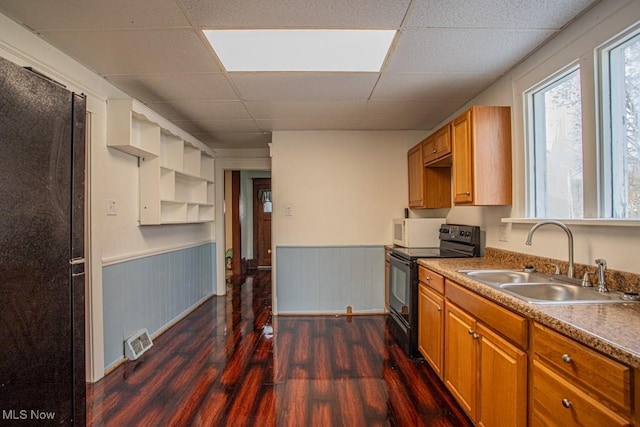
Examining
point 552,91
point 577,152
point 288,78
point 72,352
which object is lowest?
point 72,352

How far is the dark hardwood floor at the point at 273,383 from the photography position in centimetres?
187

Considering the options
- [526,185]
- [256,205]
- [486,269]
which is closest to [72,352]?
[486,269]

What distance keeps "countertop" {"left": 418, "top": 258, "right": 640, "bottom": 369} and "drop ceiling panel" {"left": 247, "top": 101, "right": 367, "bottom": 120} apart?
2051 mm

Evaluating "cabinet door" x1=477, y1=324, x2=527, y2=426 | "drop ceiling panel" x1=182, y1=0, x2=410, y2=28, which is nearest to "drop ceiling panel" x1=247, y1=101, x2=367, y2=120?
"drop ceiling panel" x1=182, y1=0, x2=410, y2=28

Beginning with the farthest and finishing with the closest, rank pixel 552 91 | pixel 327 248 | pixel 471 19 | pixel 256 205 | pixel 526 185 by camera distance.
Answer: pixel 256 205
pixel 327 248
pixel 526 185
pixel 552 91
pixel 471 19

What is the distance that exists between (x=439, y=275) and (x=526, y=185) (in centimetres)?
85

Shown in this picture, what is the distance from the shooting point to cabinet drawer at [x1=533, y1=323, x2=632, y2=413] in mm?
875

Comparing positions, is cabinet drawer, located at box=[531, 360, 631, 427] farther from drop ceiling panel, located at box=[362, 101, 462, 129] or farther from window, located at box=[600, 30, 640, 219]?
drop ceiling panel, located at box=[362, 101, 462, 129]

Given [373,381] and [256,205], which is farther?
[256,205]

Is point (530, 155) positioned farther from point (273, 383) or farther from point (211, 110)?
point (211, 110)

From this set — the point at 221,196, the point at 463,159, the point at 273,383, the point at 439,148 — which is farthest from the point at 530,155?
the point at 221,196

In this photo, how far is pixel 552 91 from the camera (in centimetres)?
202

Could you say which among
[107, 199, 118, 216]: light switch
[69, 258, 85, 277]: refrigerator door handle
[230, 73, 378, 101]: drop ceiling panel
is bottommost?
[69, 258, 85, 277]: refrigerator door handle

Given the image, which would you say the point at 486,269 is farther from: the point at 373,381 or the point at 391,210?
the point at 391,210
